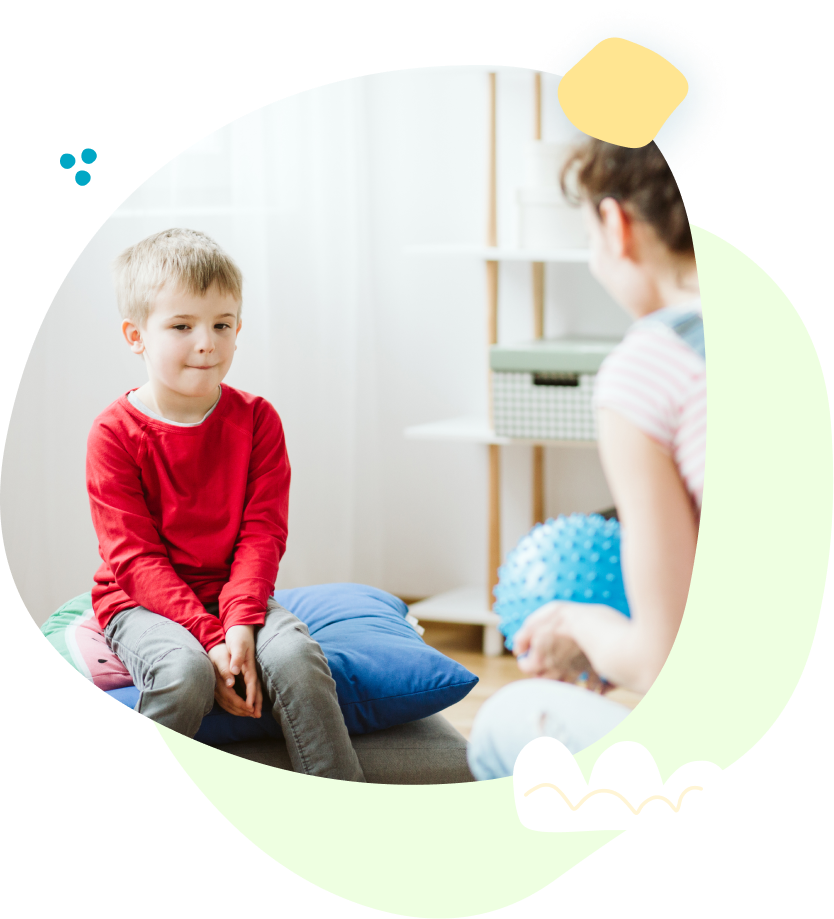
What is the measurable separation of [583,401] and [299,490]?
0.31m

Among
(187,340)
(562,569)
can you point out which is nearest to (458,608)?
(562,569)

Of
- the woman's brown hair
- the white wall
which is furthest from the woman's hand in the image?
the woman's brown hair

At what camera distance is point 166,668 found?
125 centimetres

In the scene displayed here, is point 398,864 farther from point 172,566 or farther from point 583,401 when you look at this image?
point 583,401

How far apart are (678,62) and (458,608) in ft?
1.96

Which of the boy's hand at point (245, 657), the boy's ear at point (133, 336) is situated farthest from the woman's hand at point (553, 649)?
the boy's ear at point (133, 336)

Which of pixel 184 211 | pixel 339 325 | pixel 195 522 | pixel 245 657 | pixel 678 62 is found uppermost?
pixel 678 62

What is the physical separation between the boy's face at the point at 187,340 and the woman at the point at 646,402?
1.18 feet

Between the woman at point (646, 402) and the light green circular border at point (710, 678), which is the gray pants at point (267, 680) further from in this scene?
the woman at point (646, 402)

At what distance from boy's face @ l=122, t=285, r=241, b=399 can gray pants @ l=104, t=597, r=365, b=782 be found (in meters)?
0.23

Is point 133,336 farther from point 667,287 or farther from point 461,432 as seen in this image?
point 667,287

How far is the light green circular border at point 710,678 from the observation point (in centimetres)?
121

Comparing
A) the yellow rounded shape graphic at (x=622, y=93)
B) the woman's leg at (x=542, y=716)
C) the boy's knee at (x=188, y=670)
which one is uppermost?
the yellow rounded shape graphic at (x=622, y=93)

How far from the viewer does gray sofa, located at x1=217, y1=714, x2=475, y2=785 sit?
→ 4.35 ft
